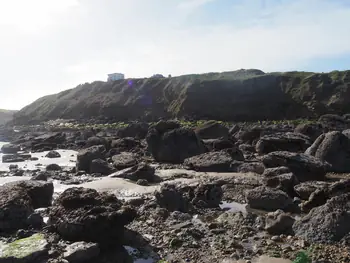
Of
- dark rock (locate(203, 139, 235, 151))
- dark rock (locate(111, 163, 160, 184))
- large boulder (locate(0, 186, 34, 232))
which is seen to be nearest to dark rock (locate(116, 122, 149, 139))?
dark rock (locate(203, 139, 235, 151))

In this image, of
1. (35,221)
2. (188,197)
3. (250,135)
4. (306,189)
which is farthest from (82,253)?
(250,135)

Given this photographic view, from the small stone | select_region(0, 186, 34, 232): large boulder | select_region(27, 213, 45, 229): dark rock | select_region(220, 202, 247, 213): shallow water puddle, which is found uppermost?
select_region(0, 186, 34, 232): large boulder

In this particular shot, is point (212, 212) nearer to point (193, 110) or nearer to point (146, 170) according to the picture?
point (146, 170)

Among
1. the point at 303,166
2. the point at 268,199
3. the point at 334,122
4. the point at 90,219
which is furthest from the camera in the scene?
the point at 334,122

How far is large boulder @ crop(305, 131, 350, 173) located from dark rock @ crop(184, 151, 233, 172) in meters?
5.15

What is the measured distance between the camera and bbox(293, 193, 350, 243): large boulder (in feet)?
34.4

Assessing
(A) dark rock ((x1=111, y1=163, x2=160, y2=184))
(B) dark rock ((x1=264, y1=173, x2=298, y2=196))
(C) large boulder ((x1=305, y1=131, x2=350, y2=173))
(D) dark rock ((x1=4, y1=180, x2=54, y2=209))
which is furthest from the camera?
(C) large boulder ((x1=305, y1=131, x2=350, y2=173))

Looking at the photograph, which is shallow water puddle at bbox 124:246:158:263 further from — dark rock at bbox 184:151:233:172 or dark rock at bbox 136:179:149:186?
dark rock at bbox 184:151:233:172

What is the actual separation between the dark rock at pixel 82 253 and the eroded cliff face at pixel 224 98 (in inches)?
2526

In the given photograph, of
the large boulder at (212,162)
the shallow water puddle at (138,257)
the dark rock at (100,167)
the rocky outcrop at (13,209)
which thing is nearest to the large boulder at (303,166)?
the large boulder at (212,162)

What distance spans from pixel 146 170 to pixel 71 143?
24732 mm

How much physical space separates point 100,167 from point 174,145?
6.31 metres

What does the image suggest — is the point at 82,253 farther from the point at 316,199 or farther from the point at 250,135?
the point at 250,135

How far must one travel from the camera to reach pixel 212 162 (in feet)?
73.2
